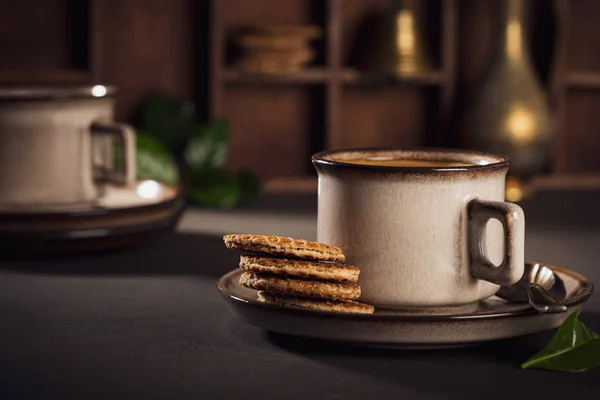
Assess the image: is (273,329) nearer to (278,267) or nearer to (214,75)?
(278,267)

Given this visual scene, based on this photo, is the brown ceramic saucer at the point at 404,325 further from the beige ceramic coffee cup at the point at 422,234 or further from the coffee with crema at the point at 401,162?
the coffee with crema at the point at 401,162

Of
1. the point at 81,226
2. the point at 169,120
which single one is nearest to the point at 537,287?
the point at 81,226

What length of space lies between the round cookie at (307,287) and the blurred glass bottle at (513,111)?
57.2 inches

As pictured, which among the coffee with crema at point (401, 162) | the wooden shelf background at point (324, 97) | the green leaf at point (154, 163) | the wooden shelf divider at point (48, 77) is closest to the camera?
the coffee with crema at point (401, 162)

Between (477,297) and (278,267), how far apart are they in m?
0.19

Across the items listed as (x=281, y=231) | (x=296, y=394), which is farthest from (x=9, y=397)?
(x=281, y=231)

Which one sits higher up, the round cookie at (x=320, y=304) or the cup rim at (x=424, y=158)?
the cup rim at (x=424, y=158)

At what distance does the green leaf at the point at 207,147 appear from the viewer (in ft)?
7.48

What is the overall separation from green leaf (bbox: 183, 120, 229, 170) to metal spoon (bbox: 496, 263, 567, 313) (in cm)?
130

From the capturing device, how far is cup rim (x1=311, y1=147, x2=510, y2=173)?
90 cm

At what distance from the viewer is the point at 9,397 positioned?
0.78 meters

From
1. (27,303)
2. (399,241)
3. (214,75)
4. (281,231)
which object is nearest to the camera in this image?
(399,241)

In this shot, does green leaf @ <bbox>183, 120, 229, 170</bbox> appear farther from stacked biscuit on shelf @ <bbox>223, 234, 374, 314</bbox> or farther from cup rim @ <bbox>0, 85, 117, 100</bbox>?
stacked biscuit on shelf @ <bbox>223, 234, 374, 314</bbox>

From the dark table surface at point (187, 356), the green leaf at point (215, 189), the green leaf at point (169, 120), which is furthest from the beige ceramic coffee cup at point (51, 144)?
the green leaf at point (169, 120)
